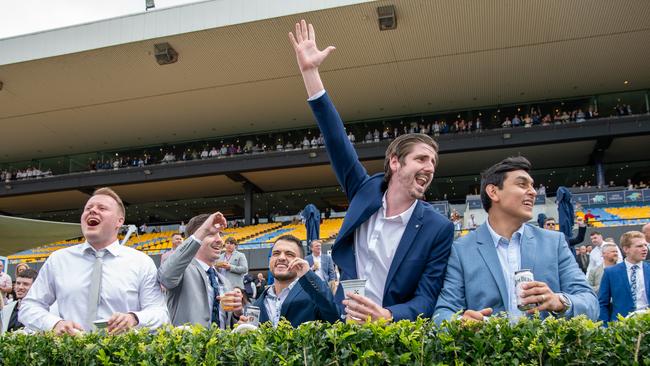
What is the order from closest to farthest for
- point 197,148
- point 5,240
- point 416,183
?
point 416,183
point 5,240
point 197,148

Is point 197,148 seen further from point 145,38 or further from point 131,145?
point 145,38

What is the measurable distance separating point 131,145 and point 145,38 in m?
11.9

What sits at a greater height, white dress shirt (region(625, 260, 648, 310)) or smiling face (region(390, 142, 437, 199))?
smiling face (region(390, 142, 437, 199))

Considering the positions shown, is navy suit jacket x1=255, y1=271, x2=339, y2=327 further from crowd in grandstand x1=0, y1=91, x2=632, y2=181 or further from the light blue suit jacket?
crowd in grandstand x1=0, y1=91, x2=632, y2=181

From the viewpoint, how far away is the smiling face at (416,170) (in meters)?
2.96

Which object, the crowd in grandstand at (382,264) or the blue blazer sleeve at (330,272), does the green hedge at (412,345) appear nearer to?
the crowd in grandstand at (382,264)

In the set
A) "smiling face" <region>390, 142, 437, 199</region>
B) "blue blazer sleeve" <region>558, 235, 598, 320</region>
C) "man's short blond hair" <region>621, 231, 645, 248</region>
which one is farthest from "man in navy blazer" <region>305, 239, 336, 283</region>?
"blue blazer sleeve" <region>558, 235, 598, 320</region>

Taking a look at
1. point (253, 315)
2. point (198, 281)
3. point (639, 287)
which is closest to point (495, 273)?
point (253, 315)

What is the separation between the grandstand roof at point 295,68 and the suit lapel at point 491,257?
57.0 feet

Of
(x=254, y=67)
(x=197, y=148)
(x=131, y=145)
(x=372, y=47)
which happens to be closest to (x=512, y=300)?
(x=372, y=47)

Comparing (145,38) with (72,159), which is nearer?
(145,38)

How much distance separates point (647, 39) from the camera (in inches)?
851

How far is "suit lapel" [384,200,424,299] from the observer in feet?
9.32

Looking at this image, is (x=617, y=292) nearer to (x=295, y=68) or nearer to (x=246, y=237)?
(x=295, y=68)
